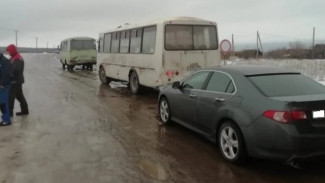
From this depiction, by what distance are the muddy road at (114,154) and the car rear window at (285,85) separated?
1.09 meters

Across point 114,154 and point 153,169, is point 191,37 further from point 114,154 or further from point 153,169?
point 153,169

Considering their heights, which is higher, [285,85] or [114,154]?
[285,85]

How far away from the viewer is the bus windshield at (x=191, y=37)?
529 inches

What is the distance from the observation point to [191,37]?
→ 45.2 ft

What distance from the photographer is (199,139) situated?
26.6 feet

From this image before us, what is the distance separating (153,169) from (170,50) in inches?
297

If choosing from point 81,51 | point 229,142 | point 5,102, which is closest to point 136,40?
point 5,102

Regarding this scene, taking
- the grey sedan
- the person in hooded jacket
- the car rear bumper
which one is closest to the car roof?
the grey sedan

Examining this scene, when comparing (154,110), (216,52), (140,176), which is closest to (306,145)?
(140,176)

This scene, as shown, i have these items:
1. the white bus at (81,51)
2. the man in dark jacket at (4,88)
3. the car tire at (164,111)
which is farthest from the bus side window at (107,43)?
the white bus at (81,51)

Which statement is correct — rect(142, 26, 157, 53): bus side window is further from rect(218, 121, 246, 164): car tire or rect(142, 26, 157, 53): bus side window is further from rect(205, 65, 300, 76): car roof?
rect(218, 121, 246, 164): car tire

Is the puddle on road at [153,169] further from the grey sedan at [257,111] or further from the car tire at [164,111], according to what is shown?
the car tire at [164,111]

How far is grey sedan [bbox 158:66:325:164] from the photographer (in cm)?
564

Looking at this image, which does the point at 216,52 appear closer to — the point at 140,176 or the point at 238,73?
the point at 238,73
